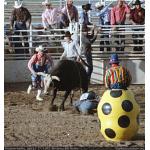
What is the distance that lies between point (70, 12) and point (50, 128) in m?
7.61

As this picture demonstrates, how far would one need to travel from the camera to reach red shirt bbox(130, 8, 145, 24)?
17.1 m

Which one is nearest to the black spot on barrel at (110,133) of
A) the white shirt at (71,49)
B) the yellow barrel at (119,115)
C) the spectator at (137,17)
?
the yellow barrel at (119,115)

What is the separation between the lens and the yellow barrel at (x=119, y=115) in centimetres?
911

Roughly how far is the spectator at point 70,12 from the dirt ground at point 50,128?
3.60 m

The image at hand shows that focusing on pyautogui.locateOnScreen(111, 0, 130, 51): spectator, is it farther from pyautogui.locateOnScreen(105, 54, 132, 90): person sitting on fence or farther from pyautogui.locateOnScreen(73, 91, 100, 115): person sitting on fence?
pyautogui.locateOnScreen(105, 54, 132, 90): person sitting on fence

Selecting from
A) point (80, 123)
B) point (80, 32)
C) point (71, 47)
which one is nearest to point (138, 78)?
point (80, 32)

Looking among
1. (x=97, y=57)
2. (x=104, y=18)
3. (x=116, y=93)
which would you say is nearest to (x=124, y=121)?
(x=116, y=93)

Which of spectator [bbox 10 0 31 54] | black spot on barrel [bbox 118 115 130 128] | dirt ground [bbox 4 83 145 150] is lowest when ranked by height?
dirt ground [bbox 4 83 145 150]

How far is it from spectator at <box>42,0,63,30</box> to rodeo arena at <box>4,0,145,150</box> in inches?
1.2

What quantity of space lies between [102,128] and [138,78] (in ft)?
29.0

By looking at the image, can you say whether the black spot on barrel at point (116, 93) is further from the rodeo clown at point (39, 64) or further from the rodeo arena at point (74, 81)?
the rodeo clown at point (39, 64)

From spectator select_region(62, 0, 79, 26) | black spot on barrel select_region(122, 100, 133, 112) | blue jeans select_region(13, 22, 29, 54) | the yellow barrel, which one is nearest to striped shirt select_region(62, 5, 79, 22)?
spectator select_region(62, 0, 79, 26)

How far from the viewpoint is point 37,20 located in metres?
21.7

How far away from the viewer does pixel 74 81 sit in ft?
44.4
